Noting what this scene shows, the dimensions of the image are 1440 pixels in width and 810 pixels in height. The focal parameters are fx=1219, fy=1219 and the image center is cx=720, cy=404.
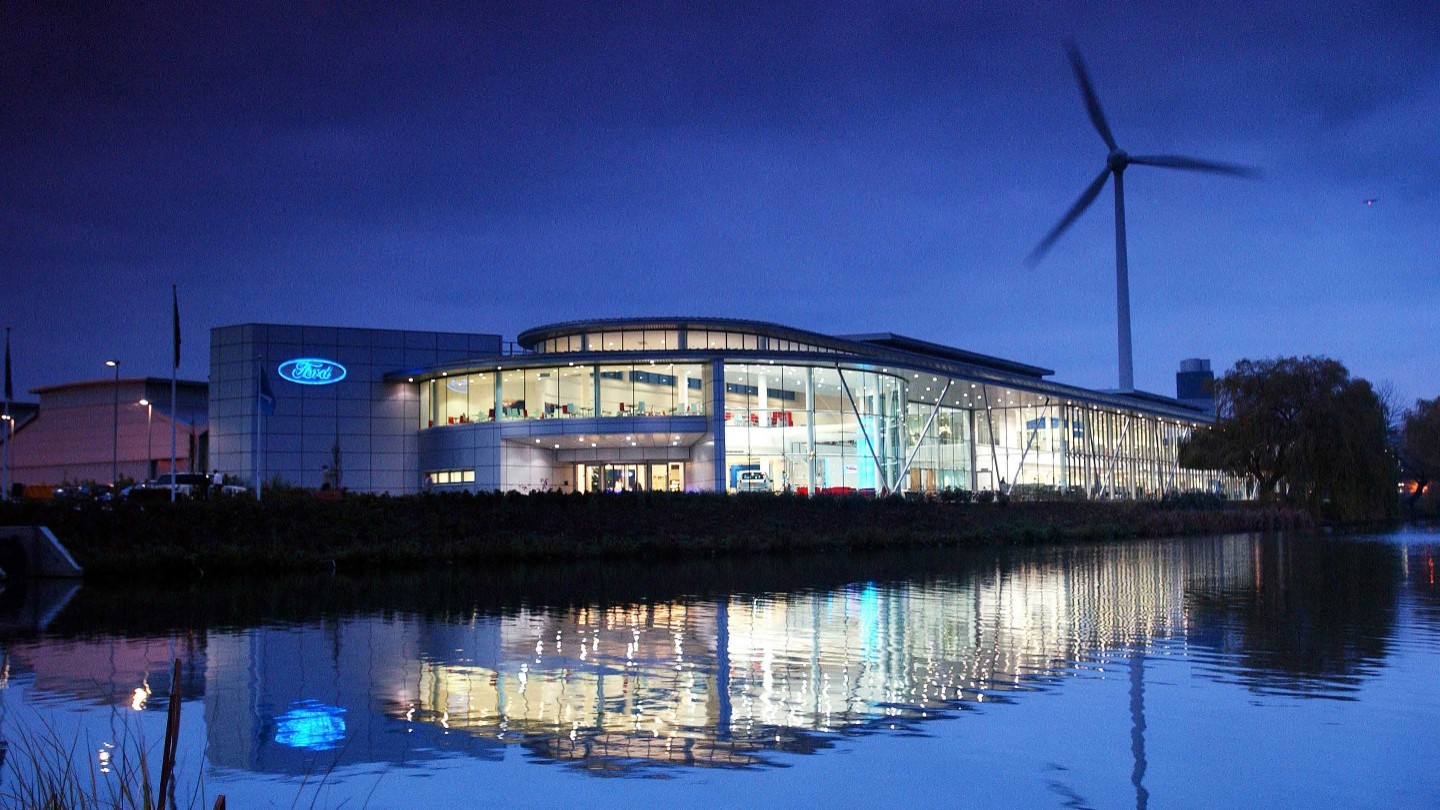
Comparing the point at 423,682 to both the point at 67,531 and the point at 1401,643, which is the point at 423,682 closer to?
the point at 1401,643

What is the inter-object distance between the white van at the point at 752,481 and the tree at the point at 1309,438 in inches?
1024

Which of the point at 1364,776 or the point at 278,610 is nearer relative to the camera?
the point at 1364,776

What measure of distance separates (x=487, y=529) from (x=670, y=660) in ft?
85.2

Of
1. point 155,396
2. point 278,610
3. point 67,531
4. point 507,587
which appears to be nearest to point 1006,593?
point 507,587

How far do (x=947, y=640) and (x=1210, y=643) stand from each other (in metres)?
3.42

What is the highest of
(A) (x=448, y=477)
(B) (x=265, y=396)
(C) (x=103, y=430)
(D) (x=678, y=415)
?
(C) (x=103, y=430)

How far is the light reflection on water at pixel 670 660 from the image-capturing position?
10.7 m

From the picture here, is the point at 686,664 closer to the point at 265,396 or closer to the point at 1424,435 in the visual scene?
the point at 265,396

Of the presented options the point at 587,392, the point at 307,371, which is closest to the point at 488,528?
the point at 587,392

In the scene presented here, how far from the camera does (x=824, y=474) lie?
64.6 meters

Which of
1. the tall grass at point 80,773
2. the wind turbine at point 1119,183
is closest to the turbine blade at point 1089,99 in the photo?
the wind turbine at point 1119,183

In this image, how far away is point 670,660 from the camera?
15.1m

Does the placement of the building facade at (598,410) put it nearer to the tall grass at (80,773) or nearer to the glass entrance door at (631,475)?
the glass entrance door at (631,475)

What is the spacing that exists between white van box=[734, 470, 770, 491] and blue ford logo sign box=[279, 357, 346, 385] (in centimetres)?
2507
